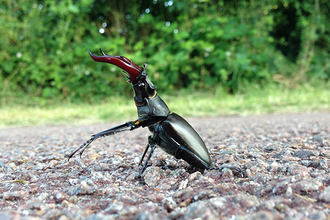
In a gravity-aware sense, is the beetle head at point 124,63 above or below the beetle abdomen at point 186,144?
above

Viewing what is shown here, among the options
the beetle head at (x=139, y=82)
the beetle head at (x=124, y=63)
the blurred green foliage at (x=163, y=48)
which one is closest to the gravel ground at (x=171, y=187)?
the beetle head at (x=139, y=82)

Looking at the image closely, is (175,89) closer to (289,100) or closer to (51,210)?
(289,100)

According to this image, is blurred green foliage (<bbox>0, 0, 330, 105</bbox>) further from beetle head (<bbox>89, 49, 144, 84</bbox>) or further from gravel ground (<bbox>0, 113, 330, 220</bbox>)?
beetle head (<bbox>89, 49, 144, 84</bbox>)

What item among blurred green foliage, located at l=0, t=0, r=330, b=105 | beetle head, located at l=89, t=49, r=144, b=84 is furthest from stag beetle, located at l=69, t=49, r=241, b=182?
blurred green foliage, located at l=0, t=0, r=330, b=105

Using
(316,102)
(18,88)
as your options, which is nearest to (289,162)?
(316,102)

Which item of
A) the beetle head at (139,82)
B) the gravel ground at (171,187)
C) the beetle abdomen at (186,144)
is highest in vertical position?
the beetle head at (139,82)

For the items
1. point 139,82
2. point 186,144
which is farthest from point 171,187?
point 139,82

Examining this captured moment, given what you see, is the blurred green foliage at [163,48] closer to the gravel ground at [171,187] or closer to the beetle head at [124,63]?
the gravel ground at [171,187]

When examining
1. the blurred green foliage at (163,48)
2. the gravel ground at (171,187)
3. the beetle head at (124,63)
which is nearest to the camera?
the gravel ground at (171,187)
